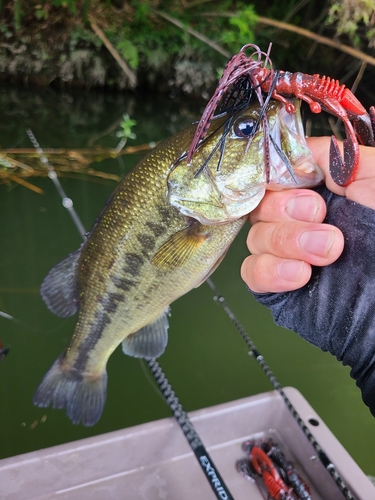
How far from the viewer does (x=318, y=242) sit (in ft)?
3.76

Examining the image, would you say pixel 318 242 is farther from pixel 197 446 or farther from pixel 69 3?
pixel 69 3

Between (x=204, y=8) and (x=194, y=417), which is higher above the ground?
(x=204, y=8)

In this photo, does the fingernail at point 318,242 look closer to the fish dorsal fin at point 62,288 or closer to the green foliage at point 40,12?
the fish dorsal fin at point 62,288

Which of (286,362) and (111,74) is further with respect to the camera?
(111,74)

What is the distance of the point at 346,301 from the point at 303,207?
1.03 feet

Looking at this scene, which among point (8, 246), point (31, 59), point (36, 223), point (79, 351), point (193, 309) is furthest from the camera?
point (31, 59)

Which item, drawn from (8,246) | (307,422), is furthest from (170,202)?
(8,246)

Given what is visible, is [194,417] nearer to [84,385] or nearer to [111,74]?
→ [84,385]

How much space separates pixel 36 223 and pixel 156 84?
6732 millimetres

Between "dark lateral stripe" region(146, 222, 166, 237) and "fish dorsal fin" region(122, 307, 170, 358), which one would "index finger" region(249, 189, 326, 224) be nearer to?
"dark lateral stripe" region(146, 222, 166, 237)

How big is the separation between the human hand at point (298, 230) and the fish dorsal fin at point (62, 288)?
0.78 m

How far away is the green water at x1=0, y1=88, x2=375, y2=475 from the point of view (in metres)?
2.72

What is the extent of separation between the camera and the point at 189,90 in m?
9.57

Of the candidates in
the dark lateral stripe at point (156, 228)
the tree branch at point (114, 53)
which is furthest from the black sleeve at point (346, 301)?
the tree branch at point (114, 53)
